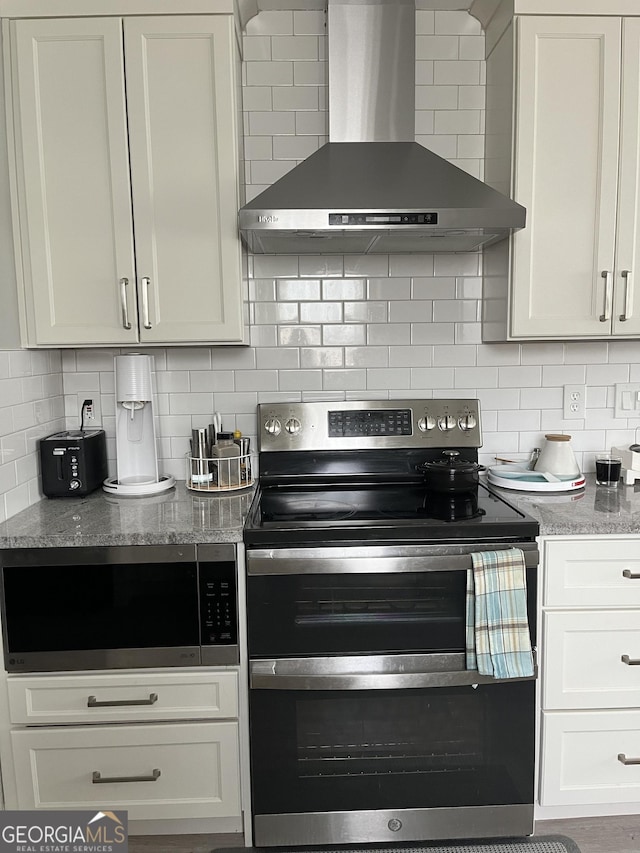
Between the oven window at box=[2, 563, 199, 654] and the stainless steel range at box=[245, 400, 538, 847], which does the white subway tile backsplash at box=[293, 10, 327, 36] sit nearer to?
the stainless steel range at box=[245, 400, 538, 847]

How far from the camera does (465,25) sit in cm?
241

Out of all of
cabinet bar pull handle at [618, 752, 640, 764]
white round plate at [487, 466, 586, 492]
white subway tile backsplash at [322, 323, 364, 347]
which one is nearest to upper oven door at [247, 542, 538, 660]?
white round plate at [487, 466, 586, 492]

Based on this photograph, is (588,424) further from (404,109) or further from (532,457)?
(404,109)

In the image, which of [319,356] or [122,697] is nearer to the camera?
[122,697]

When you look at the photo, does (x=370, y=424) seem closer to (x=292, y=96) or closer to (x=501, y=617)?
(x=501, y=617)

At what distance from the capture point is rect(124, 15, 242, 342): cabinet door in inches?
81.7

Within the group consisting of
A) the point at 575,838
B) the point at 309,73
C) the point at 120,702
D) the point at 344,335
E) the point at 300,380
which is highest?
the point at 309,73

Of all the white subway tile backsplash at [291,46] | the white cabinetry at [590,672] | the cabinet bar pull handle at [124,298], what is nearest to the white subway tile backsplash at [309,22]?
the white subway tile backsplash at [291,46]

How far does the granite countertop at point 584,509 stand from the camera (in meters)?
1.93

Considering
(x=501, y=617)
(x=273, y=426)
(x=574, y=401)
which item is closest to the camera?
(x=501, y=617)

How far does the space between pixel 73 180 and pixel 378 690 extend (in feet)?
6.06

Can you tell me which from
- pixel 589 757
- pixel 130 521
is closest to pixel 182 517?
pixel 130 521

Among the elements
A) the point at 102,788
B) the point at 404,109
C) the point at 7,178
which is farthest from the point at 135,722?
the point at 404,109

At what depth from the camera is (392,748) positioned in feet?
6.37
